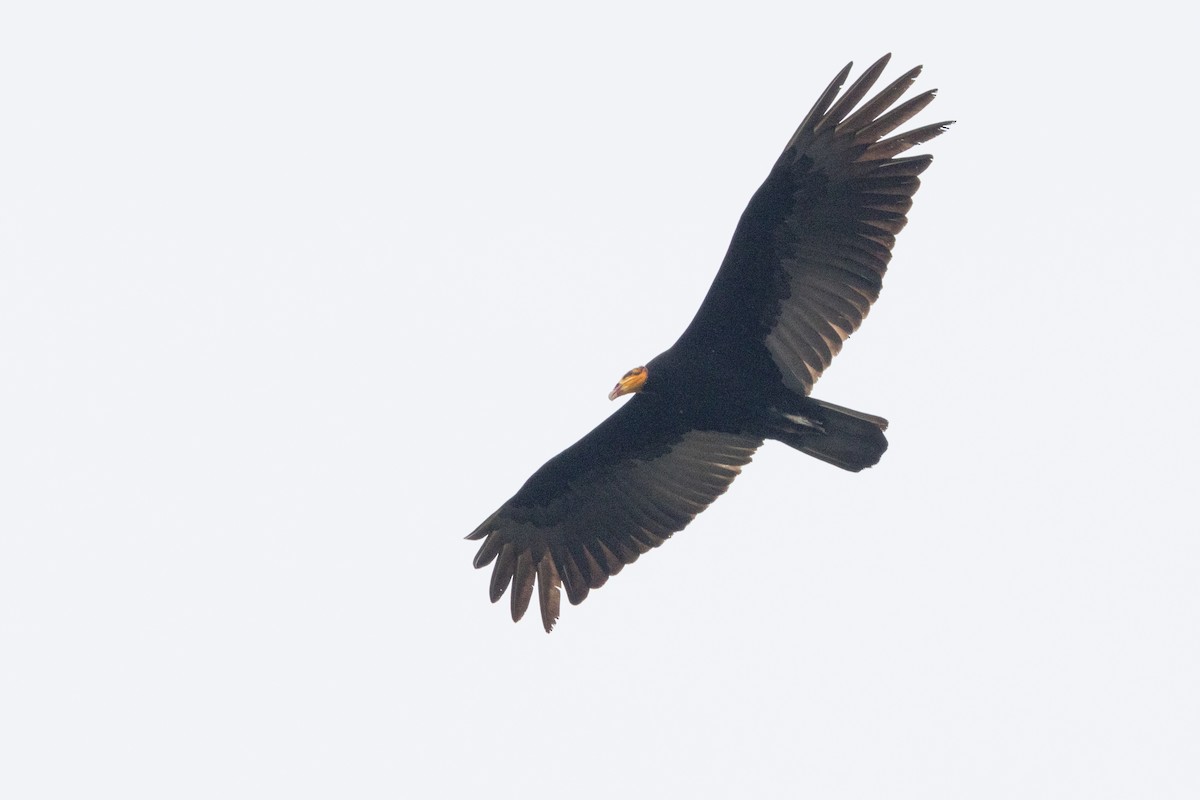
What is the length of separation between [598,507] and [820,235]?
2799 mm

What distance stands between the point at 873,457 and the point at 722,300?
1.47m

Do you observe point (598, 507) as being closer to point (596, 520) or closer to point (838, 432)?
point (596, 520)

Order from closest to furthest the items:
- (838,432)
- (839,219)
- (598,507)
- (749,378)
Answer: (839,219) → (838,432) → (749,378) → (598,507)

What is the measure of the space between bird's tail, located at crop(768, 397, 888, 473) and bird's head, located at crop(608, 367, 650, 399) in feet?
3.13

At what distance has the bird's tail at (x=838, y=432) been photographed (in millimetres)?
11664

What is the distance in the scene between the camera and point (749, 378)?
38.9 ft

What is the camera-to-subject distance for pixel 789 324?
38.8ft

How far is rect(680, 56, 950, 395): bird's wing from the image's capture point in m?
11.2

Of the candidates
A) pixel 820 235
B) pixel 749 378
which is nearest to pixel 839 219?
pixel 820 235

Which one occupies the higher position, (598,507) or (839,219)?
(598,507)

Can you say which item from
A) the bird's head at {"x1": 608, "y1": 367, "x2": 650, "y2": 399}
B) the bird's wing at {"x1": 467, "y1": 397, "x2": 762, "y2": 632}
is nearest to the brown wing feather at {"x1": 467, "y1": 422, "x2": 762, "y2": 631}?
the bird's wing at {"x1": 467, "y1": 397, "x2": 762, "y2": 632}

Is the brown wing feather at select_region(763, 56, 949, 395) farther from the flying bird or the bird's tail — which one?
the bird's tail

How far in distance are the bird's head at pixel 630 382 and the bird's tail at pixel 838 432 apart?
0.95 meters

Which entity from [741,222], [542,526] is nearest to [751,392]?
[741,222]
